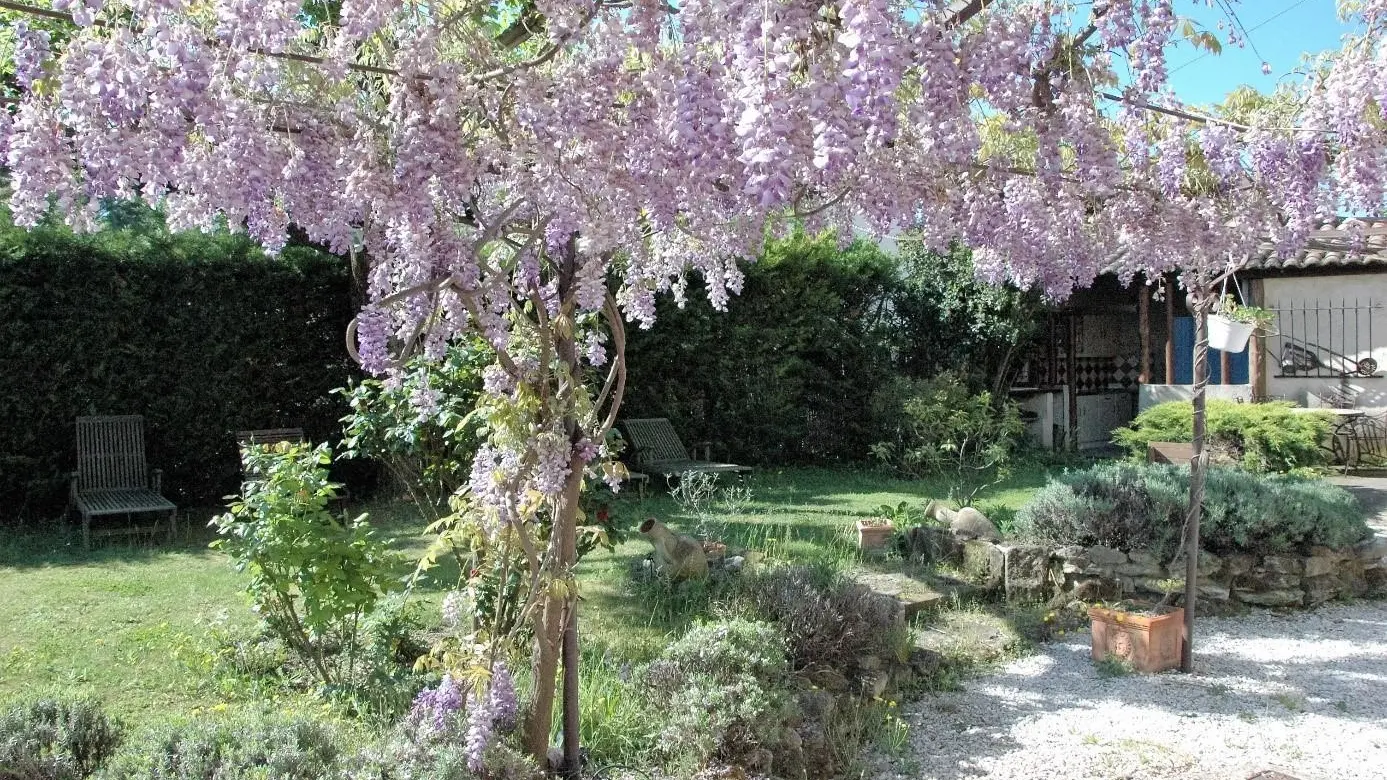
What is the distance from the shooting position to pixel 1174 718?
373 centimetres

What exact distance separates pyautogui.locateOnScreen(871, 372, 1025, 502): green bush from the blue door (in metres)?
3.10

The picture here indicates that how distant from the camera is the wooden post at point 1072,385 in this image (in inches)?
464

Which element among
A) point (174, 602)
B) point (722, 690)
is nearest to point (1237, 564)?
point (722, 690)

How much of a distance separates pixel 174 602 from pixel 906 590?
3706 millimetres

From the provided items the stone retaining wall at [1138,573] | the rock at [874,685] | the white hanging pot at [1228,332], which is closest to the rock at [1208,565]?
the stone retaining wall at [1138,573]

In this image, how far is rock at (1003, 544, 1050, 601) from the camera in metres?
5.22

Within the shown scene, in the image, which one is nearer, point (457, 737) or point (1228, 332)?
point (457, 737)

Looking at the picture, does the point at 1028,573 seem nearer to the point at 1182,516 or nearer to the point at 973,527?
the point at 973,527

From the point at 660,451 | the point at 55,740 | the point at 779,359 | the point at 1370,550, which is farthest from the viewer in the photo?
the point at 779,359

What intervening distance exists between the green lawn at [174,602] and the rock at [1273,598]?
83.4 inches

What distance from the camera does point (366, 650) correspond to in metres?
3.55

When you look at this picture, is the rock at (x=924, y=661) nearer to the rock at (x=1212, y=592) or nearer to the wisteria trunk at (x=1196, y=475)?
the wisteria trunk at (x=1196, y=475)

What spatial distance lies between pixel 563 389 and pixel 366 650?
58.5 inches

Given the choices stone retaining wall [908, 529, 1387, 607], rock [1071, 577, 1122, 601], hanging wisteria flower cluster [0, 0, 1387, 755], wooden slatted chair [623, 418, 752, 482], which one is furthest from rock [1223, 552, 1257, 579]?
wooden slatted chair [623, 418, 752, 482]
